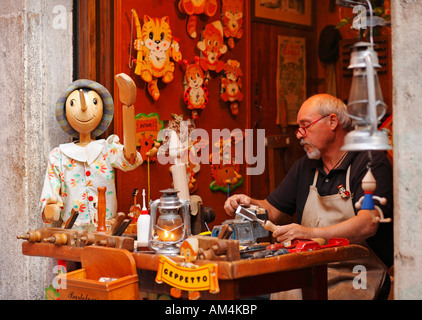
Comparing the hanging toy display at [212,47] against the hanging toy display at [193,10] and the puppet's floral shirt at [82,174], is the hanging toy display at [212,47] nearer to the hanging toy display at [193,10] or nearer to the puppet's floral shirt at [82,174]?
the hanging toy display at [193,10]

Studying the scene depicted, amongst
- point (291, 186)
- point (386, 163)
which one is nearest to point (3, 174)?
point (291, 186)

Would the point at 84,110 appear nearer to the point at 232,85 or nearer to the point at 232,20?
the point at 232,85

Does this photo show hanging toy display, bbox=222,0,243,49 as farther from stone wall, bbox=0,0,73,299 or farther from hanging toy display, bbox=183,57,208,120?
stone wall, bbox=0,0,73,299

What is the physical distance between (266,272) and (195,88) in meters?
3.03

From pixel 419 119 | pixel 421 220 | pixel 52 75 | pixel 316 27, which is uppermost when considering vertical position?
pixel 316 27

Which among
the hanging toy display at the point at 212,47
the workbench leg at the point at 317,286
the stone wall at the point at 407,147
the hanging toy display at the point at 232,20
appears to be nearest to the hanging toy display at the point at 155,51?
the hanging toy display at the point at 212,47

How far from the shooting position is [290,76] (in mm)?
7332

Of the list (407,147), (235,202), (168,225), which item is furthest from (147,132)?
(407,147)

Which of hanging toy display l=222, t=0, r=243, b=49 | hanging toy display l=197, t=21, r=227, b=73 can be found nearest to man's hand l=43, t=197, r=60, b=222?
hanging toy display l=197, t=21, r=227, b=73

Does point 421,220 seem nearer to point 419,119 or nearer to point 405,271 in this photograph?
point 405,271

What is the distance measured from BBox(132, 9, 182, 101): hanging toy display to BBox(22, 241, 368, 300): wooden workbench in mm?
2070

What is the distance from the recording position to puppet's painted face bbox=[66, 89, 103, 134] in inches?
181

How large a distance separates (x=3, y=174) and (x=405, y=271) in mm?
3130
